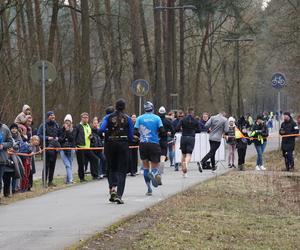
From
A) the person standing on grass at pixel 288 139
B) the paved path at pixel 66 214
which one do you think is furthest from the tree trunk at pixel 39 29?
the paved path at pixel 66 214

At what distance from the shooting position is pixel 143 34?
149 feet

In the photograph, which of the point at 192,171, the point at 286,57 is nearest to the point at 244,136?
the point at 192,171

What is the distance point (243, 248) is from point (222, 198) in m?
5.59

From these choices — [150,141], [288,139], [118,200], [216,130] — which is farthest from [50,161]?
[288,139]

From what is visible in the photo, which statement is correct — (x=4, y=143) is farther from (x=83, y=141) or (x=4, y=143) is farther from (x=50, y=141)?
(x=83, y=141)

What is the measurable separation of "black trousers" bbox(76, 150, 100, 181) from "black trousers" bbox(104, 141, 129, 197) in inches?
250

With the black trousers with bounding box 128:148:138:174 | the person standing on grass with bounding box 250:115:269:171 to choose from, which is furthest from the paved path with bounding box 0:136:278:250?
the person standing on grass with bounding box 250:115:269:171

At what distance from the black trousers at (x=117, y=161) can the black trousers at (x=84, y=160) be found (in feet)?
20.8

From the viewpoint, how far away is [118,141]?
42.8 feet

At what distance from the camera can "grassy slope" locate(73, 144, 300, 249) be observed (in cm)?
945

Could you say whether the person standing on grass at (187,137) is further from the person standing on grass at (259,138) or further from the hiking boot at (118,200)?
the hiking boot at (118,200)

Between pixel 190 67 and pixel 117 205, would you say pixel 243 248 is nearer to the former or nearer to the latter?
pixel 117 205

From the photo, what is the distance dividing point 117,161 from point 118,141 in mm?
357

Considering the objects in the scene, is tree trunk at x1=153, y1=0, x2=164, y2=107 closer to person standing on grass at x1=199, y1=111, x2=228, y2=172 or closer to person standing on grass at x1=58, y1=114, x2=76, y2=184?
person standing on grass at x1=199, y1=111, x2=228, y2=172
